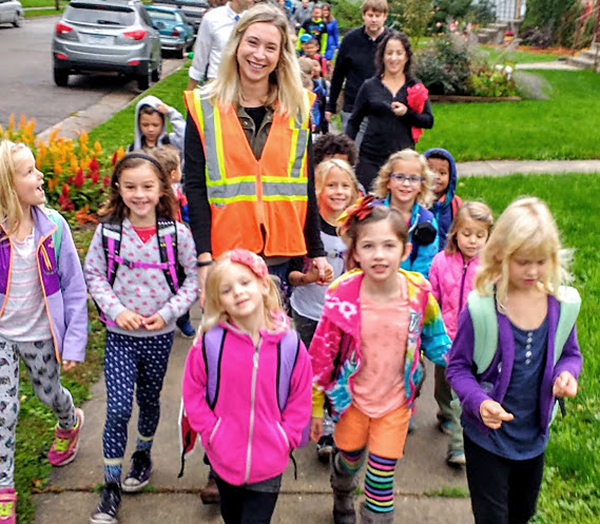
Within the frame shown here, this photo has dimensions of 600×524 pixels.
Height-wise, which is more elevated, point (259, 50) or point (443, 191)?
point (259, 50)

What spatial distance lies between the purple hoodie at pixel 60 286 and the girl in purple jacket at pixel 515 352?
1.69 meters

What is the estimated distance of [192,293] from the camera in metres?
3.52

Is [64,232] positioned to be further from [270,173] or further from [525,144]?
[525,144]

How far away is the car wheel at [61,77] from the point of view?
53.7 feet

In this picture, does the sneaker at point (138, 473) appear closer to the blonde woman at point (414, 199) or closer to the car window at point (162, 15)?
the blonde woman at point (414, 199)

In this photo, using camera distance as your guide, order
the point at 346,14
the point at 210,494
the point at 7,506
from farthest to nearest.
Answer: the point at 346,14 → the point at 210,494 → the point at 7,506

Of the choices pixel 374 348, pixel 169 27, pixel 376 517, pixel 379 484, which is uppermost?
pixel 169 27

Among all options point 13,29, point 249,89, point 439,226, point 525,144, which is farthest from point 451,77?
point 13,29

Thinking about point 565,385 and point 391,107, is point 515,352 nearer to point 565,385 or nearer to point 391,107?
point 565,385

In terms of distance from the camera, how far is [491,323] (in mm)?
2730

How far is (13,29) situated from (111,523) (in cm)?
3146

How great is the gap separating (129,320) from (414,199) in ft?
6.32

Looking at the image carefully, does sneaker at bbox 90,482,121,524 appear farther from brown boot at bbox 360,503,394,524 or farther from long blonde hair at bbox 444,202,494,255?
long blonde hair at bbox 444,202,494,255

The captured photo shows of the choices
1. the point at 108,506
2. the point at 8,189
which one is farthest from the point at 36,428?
the point at 8,189
